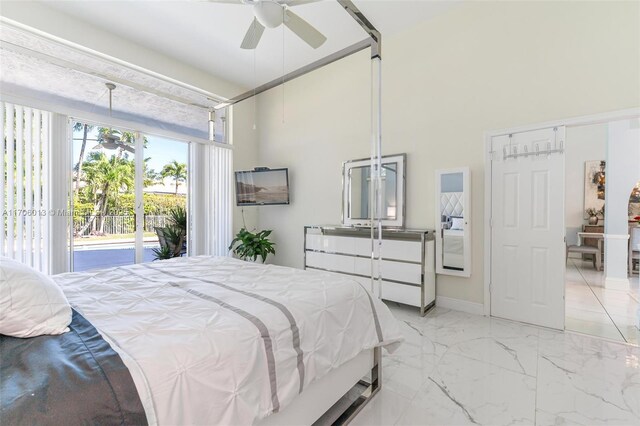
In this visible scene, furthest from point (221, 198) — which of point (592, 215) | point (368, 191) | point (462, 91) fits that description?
point (592, 215)

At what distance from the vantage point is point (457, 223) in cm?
344

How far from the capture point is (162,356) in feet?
3.11

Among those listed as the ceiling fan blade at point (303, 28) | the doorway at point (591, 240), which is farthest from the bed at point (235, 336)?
the doorway at point (591, 240)

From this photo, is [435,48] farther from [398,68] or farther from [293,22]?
[293,22]

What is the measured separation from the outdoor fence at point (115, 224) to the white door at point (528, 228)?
14.5ft

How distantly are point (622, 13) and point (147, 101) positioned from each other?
17.3 feet

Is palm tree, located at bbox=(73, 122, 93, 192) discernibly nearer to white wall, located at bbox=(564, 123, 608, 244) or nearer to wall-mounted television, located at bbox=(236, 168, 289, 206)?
wall-mounted television, located at bbox=(236, 168, 289, 206)

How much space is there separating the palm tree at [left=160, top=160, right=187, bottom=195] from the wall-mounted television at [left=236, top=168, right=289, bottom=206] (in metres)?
0.82

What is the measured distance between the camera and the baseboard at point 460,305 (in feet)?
11.0

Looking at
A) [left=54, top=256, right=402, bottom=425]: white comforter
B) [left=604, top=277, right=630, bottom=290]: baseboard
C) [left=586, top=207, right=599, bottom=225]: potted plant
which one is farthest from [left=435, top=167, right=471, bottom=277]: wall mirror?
[left=586, top=207, right=599, bottom=225]: potted plant

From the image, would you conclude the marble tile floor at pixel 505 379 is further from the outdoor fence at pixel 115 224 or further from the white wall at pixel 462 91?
the outdoor fence at pixel 115 224

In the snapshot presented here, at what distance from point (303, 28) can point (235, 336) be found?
2.24 metres

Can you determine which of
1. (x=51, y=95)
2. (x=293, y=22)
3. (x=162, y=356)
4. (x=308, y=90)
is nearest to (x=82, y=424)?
(x=162, y=356)

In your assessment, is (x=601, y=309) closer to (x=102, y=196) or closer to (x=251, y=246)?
(x=251, y=246)
